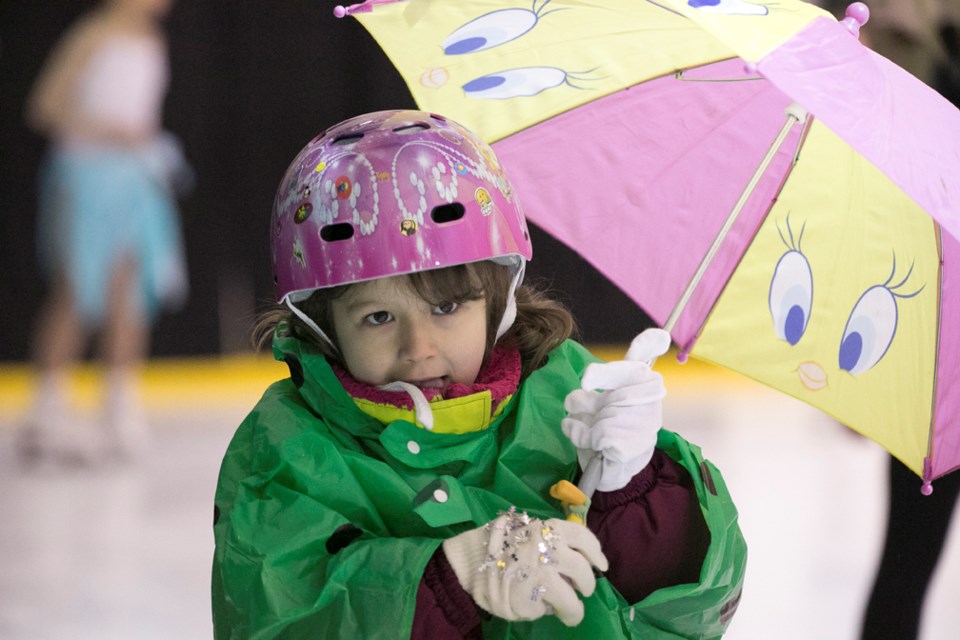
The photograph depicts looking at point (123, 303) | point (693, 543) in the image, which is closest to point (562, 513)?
point (693, 543)

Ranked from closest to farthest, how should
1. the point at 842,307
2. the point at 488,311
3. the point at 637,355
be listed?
the point at 637,355
the point at 488,311
the point at 842,307

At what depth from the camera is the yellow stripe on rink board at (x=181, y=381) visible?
5461 millimetres

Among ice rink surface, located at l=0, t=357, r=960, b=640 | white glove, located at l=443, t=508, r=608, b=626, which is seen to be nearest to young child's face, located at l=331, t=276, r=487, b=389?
white glove, located at l=443, t=508, r=608, b=626

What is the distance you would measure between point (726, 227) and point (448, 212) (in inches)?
16.9

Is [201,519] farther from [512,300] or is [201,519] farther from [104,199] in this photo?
[512,300]

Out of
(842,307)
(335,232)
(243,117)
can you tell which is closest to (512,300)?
(335,232)

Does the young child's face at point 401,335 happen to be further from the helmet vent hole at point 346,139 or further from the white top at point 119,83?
the white top at point 119,83

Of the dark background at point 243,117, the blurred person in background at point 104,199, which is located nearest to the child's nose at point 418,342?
the blurred person in background at point 104,199

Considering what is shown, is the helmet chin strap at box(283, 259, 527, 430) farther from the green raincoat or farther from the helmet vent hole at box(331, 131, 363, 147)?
the helmet vent hole at box(331, 131, 363, 147)

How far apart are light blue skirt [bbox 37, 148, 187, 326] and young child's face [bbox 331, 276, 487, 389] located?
159 inches

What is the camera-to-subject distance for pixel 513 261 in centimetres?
153

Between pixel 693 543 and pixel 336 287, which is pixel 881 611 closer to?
pixel 693 543

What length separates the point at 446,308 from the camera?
56.9 inches

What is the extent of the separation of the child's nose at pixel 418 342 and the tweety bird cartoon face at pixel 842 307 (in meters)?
0.42
